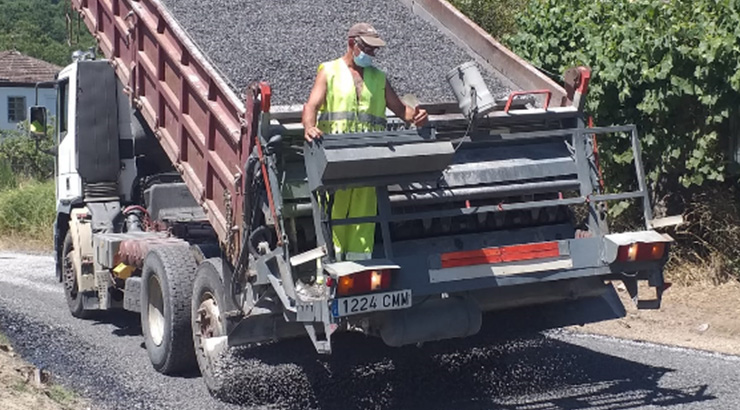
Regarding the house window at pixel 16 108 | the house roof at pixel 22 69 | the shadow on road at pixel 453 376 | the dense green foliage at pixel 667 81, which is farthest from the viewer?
the house window at pixel 16 108

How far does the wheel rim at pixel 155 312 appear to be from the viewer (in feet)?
23.7

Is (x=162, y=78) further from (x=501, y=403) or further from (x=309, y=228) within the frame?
(x=501, y=403)

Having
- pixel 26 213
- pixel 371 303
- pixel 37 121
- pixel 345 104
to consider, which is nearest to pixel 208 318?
pixel 371 303

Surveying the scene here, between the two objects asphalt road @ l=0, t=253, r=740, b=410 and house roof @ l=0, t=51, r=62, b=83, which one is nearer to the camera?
asphalt road @ l=0, t=253, r=740, b=410

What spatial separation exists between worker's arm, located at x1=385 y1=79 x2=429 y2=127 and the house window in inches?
1736

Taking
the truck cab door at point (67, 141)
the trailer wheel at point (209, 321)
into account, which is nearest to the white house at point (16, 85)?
the truck cab door at point (67, 141)

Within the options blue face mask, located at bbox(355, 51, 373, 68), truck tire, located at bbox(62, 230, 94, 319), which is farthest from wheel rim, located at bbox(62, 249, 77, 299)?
blue face mask, located at bbox(355, 51, 373, 68)

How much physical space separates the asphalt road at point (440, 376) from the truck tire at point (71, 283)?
1.10 metres

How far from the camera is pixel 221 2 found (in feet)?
24.7

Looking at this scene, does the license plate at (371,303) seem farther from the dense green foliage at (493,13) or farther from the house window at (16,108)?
the house window at (16,108)

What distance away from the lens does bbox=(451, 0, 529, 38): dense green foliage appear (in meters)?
13.0

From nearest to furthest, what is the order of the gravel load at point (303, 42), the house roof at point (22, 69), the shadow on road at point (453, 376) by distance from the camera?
the shadow on road at point (453, 376) → the gravel load at point (303, 42) → the house roof at point (22, 69)

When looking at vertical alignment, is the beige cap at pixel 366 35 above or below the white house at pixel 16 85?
above

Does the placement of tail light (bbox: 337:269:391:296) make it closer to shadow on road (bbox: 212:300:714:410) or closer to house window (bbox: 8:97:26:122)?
shadow on road (bbox: 212:300:714:410)
